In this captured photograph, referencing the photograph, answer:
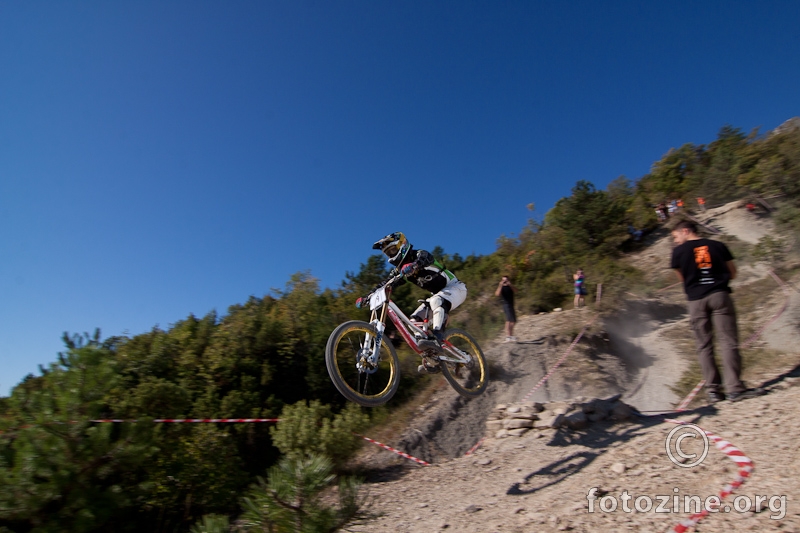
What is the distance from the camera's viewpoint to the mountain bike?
199 inches

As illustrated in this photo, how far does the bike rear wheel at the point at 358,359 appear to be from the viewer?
16.2ft

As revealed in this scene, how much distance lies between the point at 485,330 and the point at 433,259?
904cm

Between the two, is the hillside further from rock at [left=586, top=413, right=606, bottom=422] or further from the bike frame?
the bike frame

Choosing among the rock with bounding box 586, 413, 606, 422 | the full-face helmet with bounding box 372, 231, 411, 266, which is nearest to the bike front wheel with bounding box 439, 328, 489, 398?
the full-face helmet with bounding box 372, 231, 411, 266

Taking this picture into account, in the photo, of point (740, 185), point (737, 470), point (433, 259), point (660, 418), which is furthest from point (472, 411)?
point (740, 185)

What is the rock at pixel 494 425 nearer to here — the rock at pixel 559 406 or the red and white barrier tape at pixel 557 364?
the rock at pixel 559 406

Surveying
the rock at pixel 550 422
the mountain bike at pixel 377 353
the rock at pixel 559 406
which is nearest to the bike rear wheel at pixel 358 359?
the mountain bike at pixel 377 353

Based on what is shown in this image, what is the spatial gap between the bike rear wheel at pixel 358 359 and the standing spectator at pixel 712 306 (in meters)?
4.59

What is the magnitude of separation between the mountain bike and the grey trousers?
347 cm

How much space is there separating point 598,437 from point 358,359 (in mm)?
4755

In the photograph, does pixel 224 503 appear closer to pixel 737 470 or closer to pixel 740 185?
pixel 737 470

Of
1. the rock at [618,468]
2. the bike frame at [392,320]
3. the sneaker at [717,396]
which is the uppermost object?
the bike frame at [392,320]

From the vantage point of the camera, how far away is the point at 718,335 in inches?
232

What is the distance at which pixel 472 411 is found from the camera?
9438 millimetres
